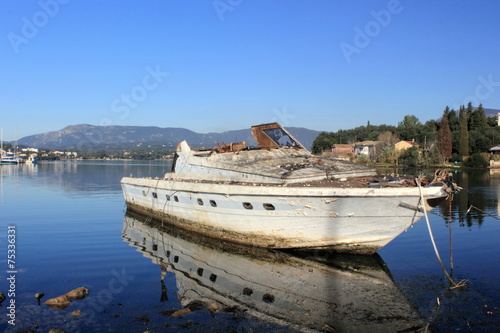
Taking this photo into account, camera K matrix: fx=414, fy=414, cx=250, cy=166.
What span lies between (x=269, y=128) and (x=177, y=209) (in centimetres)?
569

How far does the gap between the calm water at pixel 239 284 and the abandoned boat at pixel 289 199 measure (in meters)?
0.70

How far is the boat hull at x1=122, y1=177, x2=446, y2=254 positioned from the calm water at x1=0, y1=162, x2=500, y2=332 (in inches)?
22.8

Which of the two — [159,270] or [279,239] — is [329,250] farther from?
[159,270]

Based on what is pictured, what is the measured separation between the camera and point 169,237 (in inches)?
722

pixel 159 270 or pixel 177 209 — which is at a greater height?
pixel 177 209

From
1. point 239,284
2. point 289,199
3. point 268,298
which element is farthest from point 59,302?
point 289,199

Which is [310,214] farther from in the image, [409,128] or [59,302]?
[409,128]

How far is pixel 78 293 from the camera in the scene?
34.7ft

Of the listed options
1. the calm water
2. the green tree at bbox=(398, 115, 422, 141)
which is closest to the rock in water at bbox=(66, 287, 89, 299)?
the calm water

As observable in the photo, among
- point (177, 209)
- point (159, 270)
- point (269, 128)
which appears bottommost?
point (159, 270)

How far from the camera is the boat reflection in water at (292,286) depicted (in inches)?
352

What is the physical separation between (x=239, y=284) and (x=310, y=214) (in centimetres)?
315

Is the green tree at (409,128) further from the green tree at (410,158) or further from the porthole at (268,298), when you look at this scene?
the porthole at (268,298)

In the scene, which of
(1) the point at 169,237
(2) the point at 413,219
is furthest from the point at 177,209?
(2) the point at 413,219
